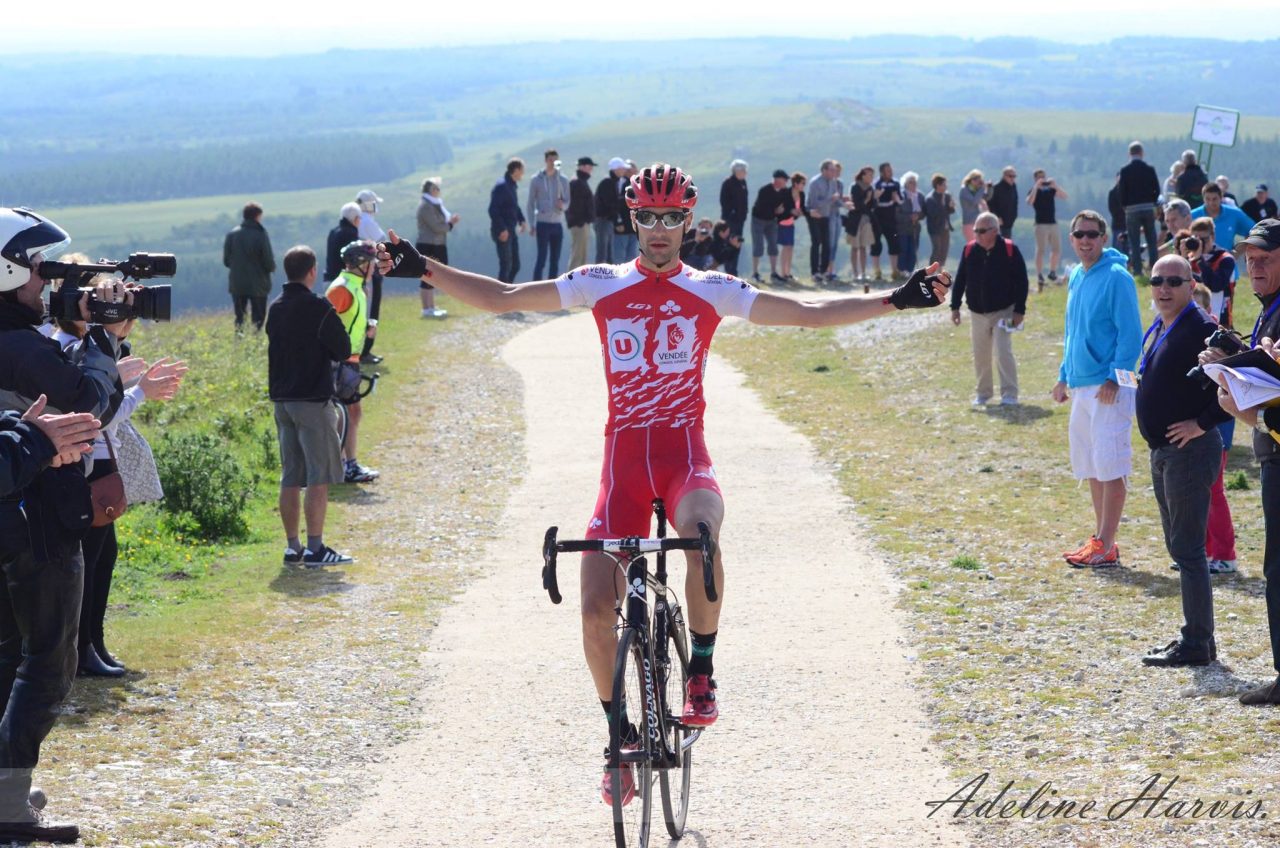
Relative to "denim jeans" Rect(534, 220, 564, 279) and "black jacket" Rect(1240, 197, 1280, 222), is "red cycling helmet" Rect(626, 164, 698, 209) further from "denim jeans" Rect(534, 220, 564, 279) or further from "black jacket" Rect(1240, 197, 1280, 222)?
"denim jeans" Rect(534, 220, 564, 279)

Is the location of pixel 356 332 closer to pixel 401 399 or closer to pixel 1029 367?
pixel 401 399

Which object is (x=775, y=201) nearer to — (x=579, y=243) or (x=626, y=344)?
(x=579, y=243)

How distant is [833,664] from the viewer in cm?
934

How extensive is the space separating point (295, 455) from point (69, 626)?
6.10 metres

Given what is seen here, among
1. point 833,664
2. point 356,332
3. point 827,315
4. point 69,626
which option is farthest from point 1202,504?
point 356,332

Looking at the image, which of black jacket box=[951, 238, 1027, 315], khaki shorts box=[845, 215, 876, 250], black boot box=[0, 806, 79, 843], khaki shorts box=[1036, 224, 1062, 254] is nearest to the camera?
black boot box=[0, 806, 79, 843]

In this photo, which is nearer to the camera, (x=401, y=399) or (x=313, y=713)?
(x=313, y=713)

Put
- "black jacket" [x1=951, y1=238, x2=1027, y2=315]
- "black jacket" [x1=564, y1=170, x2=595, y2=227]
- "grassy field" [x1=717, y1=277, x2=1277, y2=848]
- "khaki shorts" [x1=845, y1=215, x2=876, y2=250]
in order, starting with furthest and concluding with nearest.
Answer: "khaki shorts" [x1=845, y1=215, x2=876, y2=250] < "black jacket" [x1=564, y1=170, x2=595, y2=227] < "black jacket" [x1=951, y1=238, x2=1027, y2=315] < "grassy field" [x1=717, y1=277, x2=1277, y2=848]

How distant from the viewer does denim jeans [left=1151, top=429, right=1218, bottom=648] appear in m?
8.68

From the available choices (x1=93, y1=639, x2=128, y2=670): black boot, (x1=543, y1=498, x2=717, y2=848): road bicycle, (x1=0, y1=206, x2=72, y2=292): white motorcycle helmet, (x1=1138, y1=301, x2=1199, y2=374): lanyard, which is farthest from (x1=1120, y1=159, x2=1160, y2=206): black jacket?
(x1=0, y1=206, x2=72, y2=292): white motorcycle helmet

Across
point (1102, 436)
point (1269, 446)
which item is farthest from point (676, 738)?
point (1102, 436)

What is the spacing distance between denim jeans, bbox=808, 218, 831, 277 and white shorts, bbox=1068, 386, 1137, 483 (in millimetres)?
19910

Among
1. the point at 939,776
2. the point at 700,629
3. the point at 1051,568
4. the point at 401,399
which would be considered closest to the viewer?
the point at 700,629

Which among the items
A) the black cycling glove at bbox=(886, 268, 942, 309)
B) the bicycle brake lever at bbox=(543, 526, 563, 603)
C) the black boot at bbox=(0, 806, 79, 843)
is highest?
the black cycling glove at bbox=(886, 268, 942, 309)
